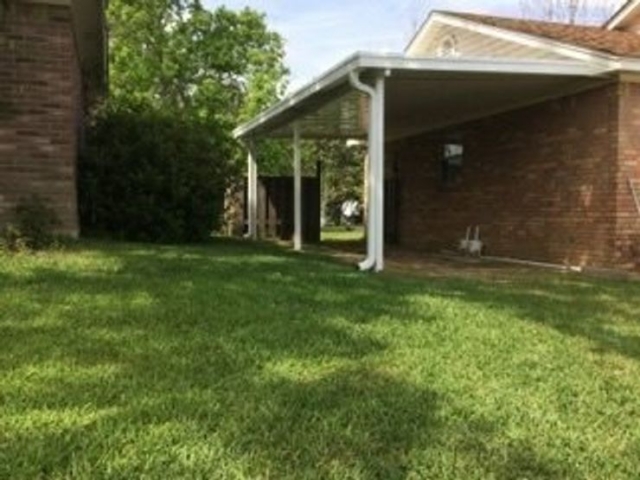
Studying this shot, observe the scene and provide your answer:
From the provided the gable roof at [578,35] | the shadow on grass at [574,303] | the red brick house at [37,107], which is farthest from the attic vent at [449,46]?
the red brick house at [37,107]

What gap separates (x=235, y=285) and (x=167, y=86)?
23458 millimetres

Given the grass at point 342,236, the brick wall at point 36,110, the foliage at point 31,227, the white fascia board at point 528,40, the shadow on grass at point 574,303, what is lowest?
the grass at point 342,236

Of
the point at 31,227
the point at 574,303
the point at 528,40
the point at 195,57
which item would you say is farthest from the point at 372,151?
the point at 195,57

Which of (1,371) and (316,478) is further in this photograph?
(1,371)

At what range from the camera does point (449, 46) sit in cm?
1658

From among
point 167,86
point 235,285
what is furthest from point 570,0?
point 235,285

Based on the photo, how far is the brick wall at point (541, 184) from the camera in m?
11.5

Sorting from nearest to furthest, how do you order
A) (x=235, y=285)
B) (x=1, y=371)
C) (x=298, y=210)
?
1. (x=1, y=371)
2. (x=235, y=285)
3. (x=298, y=210)

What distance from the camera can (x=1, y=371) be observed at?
4516 mm

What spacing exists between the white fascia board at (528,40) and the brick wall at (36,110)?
6.46 meters

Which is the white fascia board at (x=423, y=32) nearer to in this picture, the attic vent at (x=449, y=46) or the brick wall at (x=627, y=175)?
the attic vent at (x=449, y=46)

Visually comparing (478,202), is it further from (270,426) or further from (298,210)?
(270,426)

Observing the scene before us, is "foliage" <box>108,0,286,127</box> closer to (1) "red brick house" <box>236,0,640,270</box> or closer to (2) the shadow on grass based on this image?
(1) "red brick house" <box>236,0,640,270</box>

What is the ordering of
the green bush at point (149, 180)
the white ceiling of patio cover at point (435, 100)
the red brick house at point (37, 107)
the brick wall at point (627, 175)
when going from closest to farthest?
the red brick house at point (37, 107) < the brick wall at point (627, 175) < the white ceiling of patio cover at point (435, 100) < the green bush at point (149, 180)
